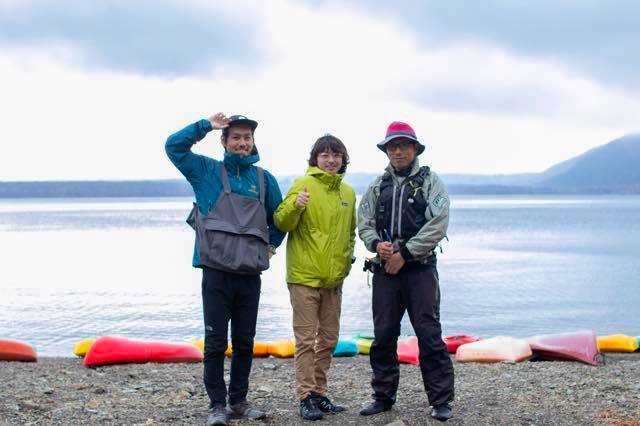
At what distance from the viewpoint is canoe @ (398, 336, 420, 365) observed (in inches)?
375

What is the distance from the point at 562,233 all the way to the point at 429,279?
6152cm

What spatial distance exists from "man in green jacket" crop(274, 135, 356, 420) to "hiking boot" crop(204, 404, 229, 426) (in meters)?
0.56

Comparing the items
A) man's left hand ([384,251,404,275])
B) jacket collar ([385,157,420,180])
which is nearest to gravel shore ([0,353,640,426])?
man's left hand ([384,251,404,275])

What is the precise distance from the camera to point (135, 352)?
9.41m

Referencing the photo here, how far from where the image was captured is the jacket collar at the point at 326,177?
577cm

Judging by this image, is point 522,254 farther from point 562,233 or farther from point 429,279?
point 429,279

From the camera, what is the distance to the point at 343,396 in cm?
706

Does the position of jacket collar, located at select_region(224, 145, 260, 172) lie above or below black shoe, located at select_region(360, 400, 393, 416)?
above

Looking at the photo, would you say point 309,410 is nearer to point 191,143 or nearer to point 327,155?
point 327,155

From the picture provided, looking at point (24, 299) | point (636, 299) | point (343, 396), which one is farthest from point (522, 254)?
point (343, 396)

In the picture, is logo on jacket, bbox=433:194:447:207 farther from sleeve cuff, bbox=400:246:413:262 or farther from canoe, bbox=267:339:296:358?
canoe, bbox=267:339:296:358

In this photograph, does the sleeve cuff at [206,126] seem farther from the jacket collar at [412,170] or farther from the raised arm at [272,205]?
the jacket collar at [412,170]

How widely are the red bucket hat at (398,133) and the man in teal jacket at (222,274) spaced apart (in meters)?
0.95

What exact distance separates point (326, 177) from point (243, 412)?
1.83 metres
